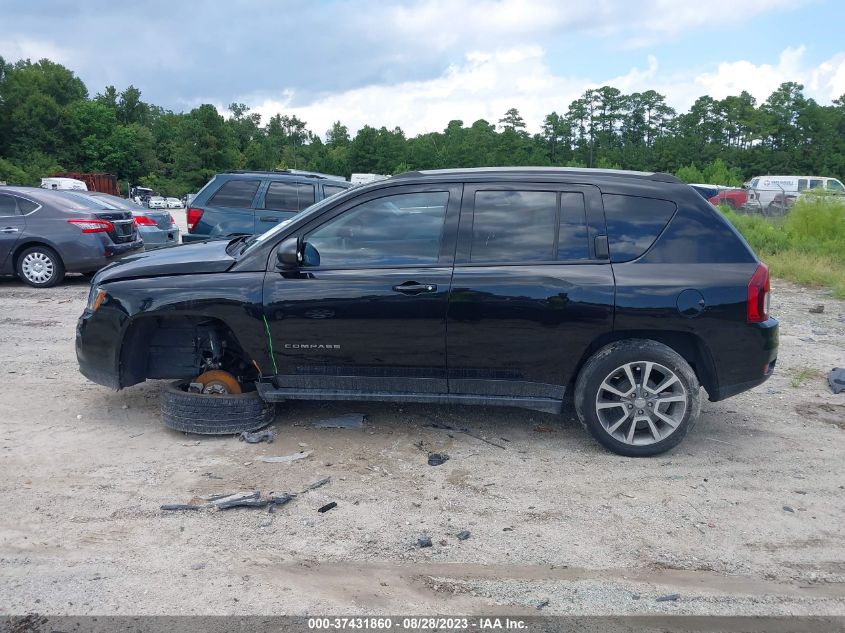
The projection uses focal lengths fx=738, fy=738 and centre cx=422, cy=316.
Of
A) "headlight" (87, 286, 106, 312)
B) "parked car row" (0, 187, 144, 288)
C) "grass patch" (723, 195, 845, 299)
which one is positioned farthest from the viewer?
"grass patch" (723, 195, 845, 299)

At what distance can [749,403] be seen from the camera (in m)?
6.41

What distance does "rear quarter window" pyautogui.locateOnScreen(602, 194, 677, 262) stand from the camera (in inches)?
200

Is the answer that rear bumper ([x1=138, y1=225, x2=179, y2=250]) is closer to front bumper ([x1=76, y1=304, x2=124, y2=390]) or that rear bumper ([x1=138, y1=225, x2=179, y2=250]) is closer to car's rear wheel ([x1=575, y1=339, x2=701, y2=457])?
front bumper ([x1=76, y1=304, x2=124, y2=390])

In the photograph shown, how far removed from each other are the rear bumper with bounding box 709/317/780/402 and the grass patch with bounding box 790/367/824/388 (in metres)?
2.12

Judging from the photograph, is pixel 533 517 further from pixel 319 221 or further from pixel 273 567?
pixel 319 221

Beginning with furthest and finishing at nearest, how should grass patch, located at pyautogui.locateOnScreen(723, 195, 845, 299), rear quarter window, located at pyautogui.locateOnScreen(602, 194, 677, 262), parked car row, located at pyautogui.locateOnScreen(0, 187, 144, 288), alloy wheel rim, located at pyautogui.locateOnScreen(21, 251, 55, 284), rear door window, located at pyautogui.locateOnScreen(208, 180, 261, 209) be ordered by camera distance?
grass patch, located at pyautogui.locateOnScreen(723, 195, 845, 299) → alloy wheel rim, located at pyautogui.locateOnScreen(21, 251, 55, 284) → parked car row, located at pyautogui.locateOnScreen(0, 187, 144, 288) → rear door window, located at pyautogui.locateOnScreen(208, 180, 261, 209) → rear quarter window, located at pyautogui.locateOnScreen(602, 194, 677, 262)

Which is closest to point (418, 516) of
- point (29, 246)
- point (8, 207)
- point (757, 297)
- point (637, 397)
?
point (637, 397)

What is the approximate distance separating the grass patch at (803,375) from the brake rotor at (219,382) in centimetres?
507

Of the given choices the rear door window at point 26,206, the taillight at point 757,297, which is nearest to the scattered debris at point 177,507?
the taillight at point 757,297

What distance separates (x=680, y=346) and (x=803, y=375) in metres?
2.81

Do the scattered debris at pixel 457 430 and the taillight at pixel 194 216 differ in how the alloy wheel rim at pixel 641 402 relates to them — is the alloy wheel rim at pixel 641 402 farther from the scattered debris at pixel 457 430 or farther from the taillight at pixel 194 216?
the taillight at pixel 194 216

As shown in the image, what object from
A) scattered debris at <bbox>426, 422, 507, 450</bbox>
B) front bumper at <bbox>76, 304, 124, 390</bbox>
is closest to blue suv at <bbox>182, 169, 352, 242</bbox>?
front bumper at <bbox>76, 304, 124, 390</bbox>

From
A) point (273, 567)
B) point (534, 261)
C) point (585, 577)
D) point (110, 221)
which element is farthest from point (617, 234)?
point (110, 221)

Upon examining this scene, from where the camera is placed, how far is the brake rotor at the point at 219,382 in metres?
5.52
